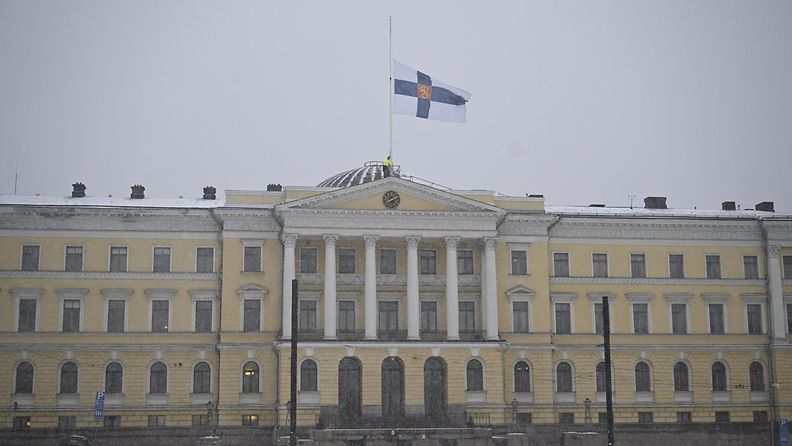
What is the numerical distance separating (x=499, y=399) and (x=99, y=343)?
21049mm

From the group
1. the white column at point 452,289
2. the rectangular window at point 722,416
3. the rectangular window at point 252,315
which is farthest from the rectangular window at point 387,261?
the rectangular window at point 722,416

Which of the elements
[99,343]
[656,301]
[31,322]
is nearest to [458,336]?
[656,301]

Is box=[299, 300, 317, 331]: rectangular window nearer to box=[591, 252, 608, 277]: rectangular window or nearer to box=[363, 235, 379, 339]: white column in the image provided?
box=[363, 235, 379, 339]: white column

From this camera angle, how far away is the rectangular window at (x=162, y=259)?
56281 mm

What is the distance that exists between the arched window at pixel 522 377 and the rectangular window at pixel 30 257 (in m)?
26.1

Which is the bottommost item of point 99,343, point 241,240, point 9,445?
point 9,445

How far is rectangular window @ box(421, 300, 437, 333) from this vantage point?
5741 cm

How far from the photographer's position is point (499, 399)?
55.0 meters

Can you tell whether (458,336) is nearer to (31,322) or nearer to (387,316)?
(387,316)

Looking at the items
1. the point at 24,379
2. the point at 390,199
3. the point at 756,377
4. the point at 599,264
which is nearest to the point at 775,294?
the point at 756,377

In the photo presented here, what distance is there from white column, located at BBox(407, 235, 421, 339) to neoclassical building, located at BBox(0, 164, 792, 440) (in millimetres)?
83

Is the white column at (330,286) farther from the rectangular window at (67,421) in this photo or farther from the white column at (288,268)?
the rectangular window at (67,421)

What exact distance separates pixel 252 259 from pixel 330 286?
4.69 m

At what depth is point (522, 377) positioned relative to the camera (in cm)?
5728
